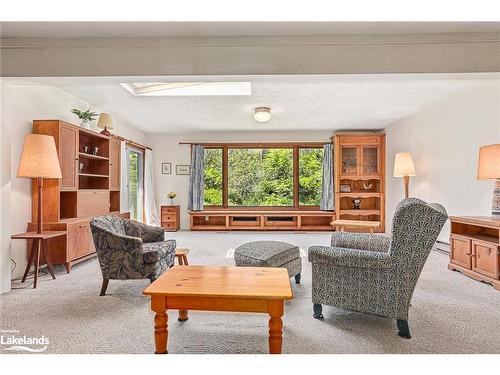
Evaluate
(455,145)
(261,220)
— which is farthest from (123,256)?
(455,145)

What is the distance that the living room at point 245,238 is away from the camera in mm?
1992

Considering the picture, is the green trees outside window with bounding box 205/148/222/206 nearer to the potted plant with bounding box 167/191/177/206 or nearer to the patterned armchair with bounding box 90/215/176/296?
the potted plant with bounding box 167/191/177/206

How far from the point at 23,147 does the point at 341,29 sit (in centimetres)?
355

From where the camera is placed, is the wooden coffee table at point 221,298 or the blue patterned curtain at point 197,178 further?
the blue patterned curtain at point 197,178

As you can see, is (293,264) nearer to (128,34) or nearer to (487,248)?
(487,248)

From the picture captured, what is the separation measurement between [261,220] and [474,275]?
433cm

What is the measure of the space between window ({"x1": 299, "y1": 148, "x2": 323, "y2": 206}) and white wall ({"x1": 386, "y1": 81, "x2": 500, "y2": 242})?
2.05m

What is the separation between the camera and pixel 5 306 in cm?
258

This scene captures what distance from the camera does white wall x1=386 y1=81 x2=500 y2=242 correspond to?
12.6 ft

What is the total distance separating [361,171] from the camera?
22.8ft

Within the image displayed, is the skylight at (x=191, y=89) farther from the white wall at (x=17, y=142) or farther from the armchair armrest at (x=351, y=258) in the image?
the armchair armrest at (x=351, y=258)

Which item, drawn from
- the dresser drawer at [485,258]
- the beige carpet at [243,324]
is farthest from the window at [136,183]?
the dresser drawer at [485,258]

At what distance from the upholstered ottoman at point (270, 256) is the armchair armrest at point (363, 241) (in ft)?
1.44
